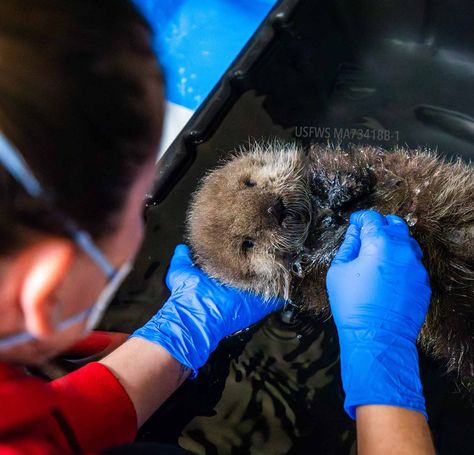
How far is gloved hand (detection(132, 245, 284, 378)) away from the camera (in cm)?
225

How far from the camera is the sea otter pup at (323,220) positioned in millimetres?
1881

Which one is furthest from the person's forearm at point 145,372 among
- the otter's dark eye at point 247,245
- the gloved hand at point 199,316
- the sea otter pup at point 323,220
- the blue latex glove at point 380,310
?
the blue latex glove at point 380,310

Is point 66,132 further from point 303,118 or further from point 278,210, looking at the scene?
point 303,118

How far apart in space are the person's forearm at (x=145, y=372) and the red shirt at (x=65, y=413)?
0.08 metres

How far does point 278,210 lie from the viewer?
190 cm

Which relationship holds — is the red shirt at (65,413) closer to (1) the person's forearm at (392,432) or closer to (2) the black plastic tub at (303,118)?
(2) the black plastic tub at (303,118)

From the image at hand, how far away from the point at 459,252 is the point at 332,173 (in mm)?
559

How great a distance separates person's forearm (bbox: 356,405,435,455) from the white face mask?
0.98 m

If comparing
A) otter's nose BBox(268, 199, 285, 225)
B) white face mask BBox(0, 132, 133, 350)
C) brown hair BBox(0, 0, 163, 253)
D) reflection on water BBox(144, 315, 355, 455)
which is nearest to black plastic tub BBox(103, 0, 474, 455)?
reflection on water BBox(144, 315, 355, 455)

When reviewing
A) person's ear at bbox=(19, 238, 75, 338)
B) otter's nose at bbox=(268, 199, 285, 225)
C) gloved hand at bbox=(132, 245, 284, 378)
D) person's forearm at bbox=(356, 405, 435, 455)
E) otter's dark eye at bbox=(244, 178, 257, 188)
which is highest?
person's ear at bbox=(19, 238, 75, 338)

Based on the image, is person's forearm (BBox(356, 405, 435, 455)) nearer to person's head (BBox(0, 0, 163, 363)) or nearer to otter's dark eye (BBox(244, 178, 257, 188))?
otter's dark eye (BBox(244, 178, 257, 188))

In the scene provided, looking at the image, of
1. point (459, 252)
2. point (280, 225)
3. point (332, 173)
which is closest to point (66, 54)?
point (280, 225)

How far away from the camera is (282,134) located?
2.83 meters

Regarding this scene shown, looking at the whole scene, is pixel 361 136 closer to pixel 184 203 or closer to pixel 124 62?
pixel 184 203
